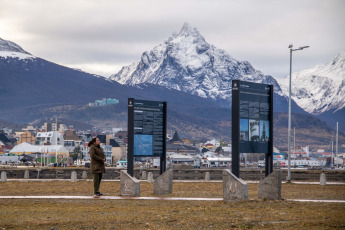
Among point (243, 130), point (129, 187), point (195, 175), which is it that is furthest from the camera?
point (195, 175)

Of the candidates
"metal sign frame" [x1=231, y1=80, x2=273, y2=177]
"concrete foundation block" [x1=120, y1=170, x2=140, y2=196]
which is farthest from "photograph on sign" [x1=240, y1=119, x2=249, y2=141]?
"concrete foundation block" [x1=120, y1=170, x2=140, y2=196]

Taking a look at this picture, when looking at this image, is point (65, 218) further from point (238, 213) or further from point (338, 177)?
point (338, 177)

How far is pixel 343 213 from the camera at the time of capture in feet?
75.9

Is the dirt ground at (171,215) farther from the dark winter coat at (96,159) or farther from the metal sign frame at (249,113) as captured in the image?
the metal sign frame at (249,113)

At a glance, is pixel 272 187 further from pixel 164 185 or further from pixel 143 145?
pixel 143 145

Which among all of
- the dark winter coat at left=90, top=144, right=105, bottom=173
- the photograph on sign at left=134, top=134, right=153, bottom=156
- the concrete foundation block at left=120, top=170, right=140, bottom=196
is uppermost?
the photograph on sign at left=134, top=134, right=153, bottom=156

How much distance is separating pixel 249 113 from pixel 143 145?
1321 centimetres

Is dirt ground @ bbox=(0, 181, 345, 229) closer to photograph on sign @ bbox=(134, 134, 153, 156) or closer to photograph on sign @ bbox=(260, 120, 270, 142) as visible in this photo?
photograph on sign @ bbox=(260, 120, 270, 142)

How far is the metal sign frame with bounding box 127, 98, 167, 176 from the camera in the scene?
Answer: 48.0 m

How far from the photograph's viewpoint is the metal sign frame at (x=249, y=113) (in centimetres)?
3462

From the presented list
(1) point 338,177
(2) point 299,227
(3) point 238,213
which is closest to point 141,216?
(3) point 238,213

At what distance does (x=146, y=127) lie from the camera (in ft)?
161

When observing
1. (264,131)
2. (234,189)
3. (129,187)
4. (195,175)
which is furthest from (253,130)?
(195,175)

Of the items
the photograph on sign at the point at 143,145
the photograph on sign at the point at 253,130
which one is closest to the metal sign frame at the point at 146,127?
the photograph on sign at the point at 143,145
